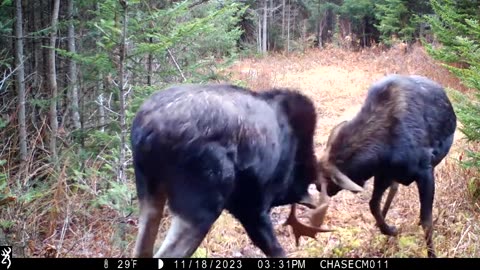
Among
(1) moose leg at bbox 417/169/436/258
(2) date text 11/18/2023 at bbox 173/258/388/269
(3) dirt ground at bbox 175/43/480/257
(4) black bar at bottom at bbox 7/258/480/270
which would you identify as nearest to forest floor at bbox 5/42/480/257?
(3) dirt ground at bbox 175/43/480/257

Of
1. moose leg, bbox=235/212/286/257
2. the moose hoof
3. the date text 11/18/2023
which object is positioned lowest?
the moose hoof

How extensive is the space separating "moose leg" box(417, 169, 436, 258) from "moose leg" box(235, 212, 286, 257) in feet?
6.16

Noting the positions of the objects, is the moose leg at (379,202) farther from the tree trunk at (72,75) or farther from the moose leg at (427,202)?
the tree trunk at (72,75)

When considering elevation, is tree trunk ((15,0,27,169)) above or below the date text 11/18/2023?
above

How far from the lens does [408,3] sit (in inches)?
873

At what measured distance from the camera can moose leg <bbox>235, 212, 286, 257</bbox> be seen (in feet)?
14.1

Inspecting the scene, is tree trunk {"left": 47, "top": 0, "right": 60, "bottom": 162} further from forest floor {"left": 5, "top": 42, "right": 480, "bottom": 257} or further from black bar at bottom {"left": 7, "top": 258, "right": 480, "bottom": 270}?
black bar at bottom {"left": 7, "top": 258, "right": 480, "bottom": 270}

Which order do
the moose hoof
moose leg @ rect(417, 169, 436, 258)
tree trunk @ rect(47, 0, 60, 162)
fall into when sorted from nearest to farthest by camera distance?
moose leg @ rect(417, 169, 436, 258), the moose hoof, tree trunk @ rect(47, 0, 60, 162)

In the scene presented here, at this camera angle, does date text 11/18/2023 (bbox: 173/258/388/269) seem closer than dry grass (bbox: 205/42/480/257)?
Yes

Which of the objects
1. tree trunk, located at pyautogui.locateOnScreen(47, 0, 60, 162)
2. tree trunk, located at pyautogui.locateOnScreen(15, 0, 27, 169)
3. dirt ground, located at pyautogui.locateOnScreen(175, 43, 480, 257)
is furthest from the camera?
tree trunk, located at pyautogui.locateOnScreen(47, 0, 60, 162)

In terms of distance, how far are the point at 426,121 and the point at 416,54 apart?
14.1 metres

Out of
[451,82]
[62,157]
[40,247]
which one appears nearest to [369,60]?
[451,82]

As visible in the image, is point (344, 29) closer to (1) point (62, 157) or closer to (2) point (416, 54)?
(2) point (416, 54)

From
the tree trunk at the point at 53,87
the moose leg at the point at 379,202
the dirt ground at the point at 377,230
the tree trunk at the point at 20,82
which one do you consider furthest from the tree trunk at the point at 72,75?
the moose leg at the point at 379,202
